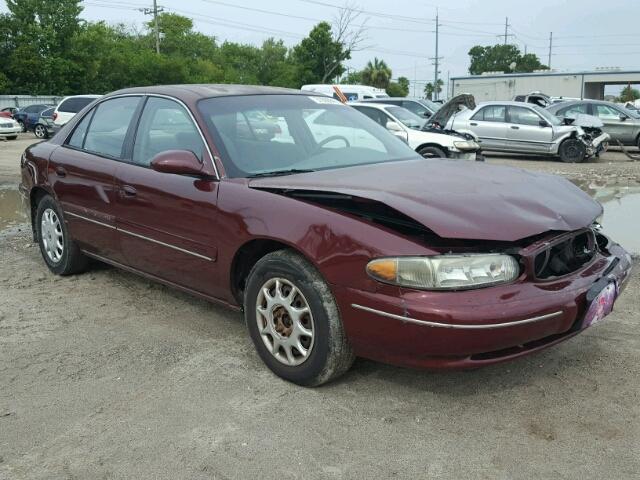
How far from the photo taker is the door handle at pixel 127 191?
4336 mm

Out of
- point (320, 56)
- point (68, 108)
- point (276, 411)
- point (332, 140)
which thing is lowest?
point (276, 411)

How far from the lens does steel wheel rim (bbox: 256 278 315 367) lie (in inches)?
130

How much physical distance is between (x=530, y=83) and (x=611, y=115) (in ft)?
91.3

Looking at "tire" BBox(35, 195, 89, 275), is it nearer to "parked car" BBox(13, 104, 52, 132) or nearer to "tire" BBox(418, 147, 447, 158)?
"tire" BBox(418, 147, 447, 158)

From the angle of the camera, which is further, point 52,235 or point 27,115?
point 27,115

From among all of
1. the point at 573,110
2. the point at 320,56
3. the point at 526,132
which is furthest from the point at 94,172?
the point at 320,56

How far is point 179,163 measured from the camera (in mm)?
3732

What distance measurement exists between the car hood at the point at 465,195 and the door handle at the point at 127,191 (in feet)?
3.59

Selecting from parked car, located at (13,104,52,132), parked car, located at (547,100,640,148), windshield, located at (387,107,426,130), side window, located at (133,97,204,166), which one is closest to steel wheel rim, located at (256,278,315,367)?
side window, located at (133,97,204,166)

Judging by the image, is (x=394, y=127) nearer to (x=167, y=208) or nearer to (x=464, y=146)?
(x=464, y=146)

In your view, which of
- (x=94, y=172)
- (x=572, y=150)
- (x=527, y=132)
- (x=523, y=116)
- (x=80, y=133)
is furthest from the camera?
(x=523, y=116)

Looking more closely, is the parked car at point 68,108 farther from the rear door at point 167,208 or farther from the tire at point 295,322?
the tire at point 295,322

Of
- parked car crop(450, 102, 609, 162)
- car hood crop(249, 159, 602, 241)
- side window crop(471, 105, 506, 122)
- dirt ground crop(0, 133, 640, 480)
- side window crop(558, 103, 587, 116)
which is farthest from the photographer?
side window crop(558, 103, 587, 116)

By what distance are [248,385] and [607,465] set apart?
1761mm
